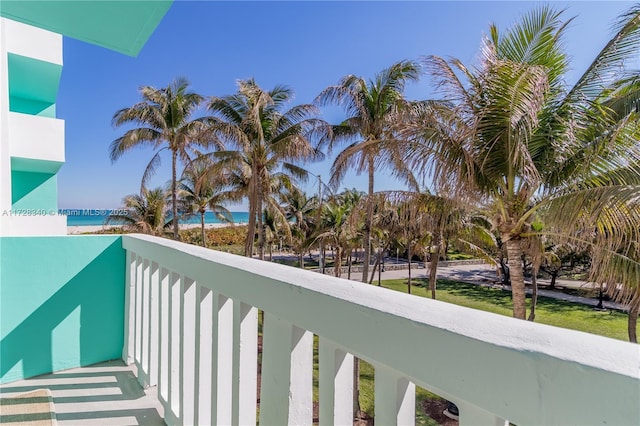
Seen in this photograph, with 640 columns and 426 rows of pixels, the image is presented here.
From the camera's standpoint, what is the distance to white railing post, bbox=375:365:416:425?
0.59m

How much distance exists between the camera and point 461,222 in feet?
32.7

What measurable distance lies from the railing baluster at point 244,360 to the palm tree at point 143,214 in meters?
17.9

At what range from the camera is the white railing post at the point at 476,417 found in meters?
0.46

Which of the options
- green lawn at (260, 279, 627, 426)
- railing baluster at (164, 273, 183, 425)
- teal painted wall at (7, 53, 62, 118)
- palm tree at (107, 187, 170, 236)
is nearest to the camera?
railing baluster at (164, 273, 183, 425)

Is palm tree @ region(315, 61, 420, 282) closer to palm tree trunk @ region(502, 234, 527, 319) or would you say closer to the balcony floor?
palm tree trunk @ region(502, 234, 527, 319)

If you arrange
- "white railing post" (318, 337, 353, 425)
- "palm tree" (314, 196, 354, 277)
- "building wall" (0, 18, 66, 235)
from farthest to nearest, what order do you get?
1. "palm tree" (314, 196, 354, 277)
2. "building wall" (0, 18, 66, 235)
3. "white railing post" (318, 337, 353, 425)

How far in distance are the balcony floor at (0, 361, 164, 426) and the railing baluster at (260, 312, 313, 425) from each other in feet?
3.44

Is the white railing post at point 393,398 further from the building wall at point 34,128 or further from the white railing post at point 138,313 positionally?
the building wall at point 34,128

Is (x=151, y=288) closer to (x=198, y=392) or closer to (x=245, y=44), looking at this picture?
(x=198, y=392)

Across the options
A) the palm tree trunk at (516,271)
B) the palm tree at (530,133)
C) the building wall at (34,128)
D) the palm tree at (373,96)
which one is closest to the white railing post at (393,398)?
the palm tree at (530,133)

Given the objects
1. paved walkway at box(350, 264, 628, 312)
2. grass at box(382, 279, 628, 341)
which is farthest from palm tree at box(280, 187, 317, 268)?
grass at box(382, 279, 628, 341)

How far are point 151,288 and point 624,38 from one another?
255 inches

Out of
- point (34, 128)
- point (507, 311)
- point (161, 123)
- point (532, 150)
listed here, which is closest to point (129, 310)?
point (532, 150)

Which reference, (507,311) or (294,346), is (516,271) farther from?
(507,311)
